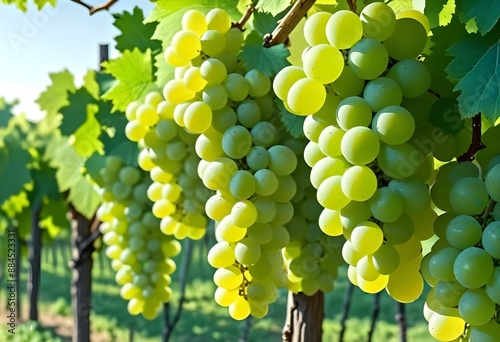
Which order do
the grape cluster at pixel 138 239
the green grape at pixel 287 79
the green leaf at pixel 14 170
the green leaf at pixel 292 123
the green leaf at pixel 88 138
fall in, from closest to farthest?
1. the green grape at pixel 287 79
2. the green leaf at pixel 292 123
3. the grape cluster at pixel 138 239
4. the green leaf at pixel 88 138
5. the green leaf at pixel 14 170

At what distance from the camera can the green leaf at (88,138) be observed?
4.31 feet

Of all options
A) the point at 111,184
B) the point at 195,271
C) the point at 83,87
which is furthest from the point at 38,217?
the point at 195,271

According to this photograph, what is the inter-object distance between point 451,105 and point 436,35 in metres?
0.06

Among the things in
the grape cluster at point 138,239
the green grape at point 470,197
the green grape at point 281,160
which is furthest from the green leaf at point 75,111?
the green grape at point 470,197

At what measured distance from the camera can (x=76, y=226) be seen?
172cm

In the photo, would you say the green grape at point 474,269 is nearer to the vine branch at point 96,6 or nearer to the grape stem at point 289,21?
the grape stem at point 289,21

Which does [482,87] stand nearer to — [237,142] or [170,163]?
[237,142]

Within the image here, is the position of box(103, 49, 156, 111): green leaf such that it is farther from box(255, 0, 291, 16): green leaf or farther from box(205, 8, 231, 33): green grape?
box(255, 0, 291, 16): green leaf

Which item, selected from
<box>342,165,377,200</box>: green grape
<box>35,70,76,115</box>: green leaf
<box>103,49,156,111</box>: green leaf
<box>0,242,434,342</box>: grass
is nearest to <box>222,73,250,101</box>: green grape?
<box>342,165,377,200</box>: green grape

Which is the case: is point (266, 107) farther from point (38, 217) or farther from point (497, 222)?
point (38, 217)

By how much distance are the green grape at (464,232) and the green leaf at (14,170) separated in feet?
6.84

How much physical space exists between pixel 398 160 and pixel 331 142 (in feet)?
0.18

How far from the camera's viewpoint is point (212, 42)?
64 centimetres

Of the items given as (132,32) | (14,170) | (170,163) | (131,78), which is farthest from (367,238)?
(14,170)
